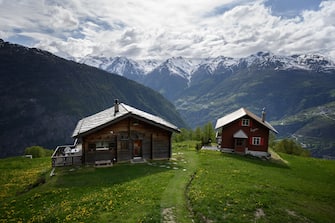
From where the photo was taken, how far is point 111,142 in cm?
3988

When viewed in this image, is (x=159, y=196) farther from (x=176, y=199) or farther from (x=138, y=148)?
(x=138, y=148)

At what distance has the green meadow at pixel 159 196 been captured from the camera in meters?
21.0

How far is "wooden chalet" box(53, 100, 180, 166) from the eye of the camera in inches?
1508

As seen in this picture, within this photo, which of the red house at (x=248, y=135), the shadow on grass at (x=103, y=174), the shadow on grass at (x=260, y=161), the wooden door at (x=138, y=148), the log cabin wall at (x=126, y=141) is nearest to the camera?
the shadow on grass at (x=103, y=174)

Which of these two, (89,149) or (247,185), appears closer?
(247,185)

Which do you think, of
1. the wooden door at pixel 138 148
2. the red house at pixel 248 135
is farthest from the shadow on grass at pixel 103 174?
the red house at pixel 248 135

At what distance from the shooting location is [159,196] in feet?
80.0

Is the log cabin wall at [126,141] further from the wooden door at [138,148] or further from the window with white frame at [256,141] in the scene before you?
the window with white frame at [256,141]

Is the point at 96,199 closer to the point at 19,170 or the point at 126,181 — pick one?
the point at 126,181

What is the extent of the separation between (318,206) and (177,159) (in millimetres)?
22594

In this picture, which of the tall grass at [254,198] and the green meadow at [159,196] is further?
the tall grass at [254,198]

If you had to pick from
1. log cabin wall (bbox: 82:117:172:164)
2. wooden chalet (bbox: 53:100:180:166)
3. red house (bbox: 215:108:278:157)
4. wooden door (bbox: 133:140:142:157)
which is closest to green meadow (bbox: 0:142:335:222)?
wooden chalet (bbox: 53:100:180:166)

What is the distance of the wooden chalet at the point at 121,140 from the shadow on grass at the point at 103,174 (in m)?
1.92

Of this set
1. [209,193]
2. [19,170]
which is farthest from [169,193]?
[19,170]
